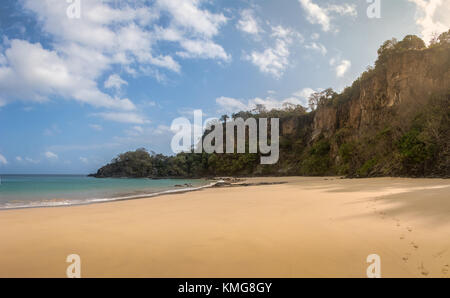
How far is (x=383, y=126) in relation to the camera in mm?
24469

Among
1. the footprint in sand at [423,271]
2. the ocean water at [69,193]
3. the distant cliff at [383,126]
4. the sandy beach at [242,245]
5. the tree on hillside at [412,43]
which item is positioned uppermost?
the tree on hillside at [412,43]

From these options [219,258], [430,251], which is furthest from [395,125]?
[219,258]

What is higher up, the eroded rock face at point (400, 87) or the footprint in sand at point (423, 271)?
the eroded rock face at point (400, 87)

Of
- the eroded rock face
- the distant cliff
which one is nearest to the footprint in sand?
the distant cliff

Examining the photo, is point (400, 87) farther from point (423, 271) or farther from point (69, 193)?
point (69, 193)

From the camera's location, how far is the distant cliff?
16781 millimetres

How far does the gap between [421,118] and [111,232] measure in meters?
24.0

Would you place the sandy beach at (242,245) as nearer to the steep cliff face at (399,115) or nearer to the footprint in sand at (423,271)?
the footprint in sand at (423,271)

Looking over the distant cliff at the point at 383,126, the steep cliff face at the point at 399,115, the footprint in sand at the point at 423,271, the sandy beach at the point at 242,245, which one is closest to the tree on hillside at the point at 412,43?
the distant cliff at the point at 383,126

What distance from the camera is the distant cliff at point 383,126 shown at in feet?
55.1

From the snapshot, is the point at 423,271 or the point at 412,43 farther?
the point at 412,43

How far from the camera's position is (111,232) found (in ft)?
13.4

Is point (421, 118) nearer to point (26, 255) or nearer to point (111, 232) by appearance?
point (111, 232)

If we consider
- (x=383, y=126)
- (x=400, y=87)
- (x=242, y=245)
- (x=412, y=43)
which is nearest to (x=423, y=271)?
(x=242, y=245)
